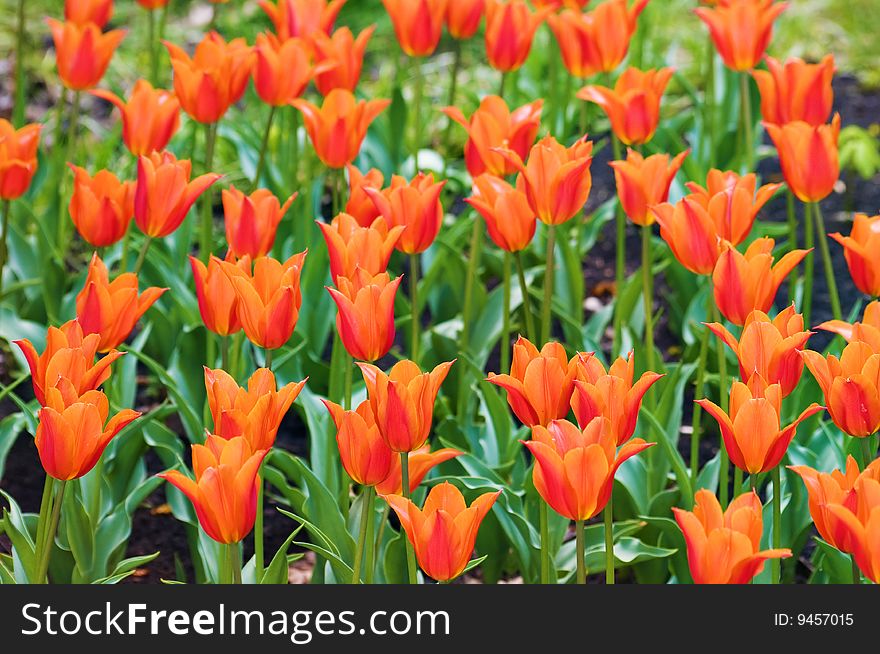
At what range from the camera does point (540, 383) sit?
67.6 inches

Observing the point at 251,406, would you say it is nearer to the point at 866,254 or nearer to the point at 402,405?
the point at 402,405

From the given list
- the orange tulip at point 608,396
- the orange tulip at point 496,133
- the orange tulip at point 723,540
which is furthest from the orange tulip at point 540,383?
the orange tulip at point 496,133

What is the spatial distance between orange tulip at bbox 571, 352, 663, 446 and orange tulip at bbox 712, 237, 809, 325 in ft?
1.09

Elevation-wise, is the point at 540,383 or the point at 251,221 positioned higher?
the point at 251,221

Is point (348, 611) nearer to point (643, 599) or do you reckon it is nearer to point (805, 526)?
point (643, 599)

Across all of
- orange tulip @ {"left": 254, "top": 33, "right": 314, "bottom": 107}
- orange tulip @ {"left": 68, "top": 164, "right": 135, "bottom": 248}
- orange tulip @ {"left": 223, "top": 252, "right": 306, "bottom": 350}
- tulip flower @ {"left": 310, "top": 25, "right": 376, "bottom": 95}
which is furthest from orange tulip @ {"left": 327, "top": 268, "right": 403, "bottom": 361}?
tulip flower @ {"left": 310, "top": 25, "right": 376, "bottom": 95}

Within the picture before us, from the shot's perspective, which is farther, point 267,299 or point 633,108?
point 633,108

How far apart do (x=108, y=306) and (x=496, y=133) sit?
2.94 feet

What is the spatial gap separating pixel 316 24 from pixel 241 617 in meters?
1.94

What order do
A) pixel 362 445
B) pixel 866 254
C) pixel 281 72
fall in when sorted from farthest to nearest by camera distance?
pixel 281 72 < pixel 866 254 < pixel 362 445

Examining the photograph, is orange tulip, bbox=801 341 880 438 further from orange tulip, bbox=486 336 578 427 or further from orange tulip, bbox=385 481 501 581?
orange tulip, bbox=385 481 501 581

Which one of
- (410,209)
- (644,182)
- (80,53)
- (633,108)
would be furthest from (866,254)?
(80,53)

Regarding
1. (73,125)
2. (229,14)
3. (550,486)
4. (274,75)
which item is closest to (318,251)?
(274,75)

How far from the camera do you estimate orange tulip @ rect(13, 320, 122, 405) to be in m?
1.71
